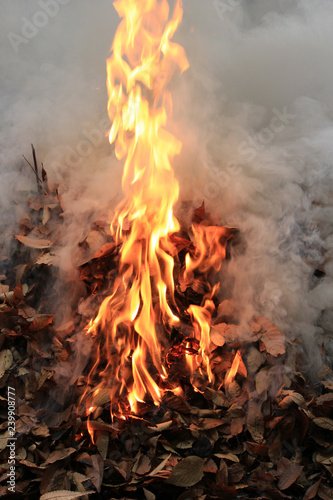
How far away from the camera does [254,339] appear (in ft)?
7.82

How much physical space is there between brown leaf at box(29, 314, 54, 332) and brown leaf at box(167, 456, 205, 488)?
110 centimetres

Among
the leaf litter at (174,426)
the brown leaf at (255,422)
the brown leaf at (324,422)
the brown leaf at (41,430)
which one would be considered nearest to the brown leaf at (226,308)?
the leaf litter at (174,426)

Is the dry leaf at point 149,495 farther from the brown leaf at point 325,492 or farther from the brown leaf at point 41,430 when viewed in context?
the brown leaf at point 325,492

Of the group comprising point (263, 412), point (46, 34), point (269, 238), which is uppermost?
point (46, 34)

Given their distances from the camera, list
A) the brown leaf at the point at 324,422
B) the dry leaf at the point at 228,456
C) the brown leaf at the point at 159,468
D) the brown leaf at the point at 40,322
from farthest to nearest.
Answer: the brown leaf at the point at 40,322
the brown leaf at the point at 324,422
the dry leaf at the point at 228,456
the brown leaf at the point at 159,468

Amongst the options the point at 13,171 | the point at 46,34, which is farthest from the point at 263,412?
the point at 46,34

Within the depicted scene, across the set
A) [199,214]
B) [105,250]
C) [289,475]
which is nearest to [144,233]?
[105,250]

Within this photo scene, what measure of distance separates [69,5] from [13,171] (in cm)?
237

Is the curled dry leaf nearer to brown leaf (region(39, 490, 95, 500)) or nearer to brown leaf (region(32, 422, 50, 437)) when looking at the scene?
brown leaf (region(32, 422, 50, 437))

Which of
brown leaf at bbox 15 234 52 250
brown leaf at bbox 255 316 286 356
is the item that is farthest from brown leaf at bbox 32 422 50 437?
brown leaf at bbox 255 316 286 356

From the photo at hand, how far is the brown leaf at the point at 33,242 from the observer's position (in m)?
2.76

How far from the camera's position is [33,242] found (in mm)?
2803

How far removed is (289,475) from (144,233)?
1.59 m

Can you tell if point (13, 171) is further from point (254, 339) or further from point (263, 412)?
point (263, 412)
